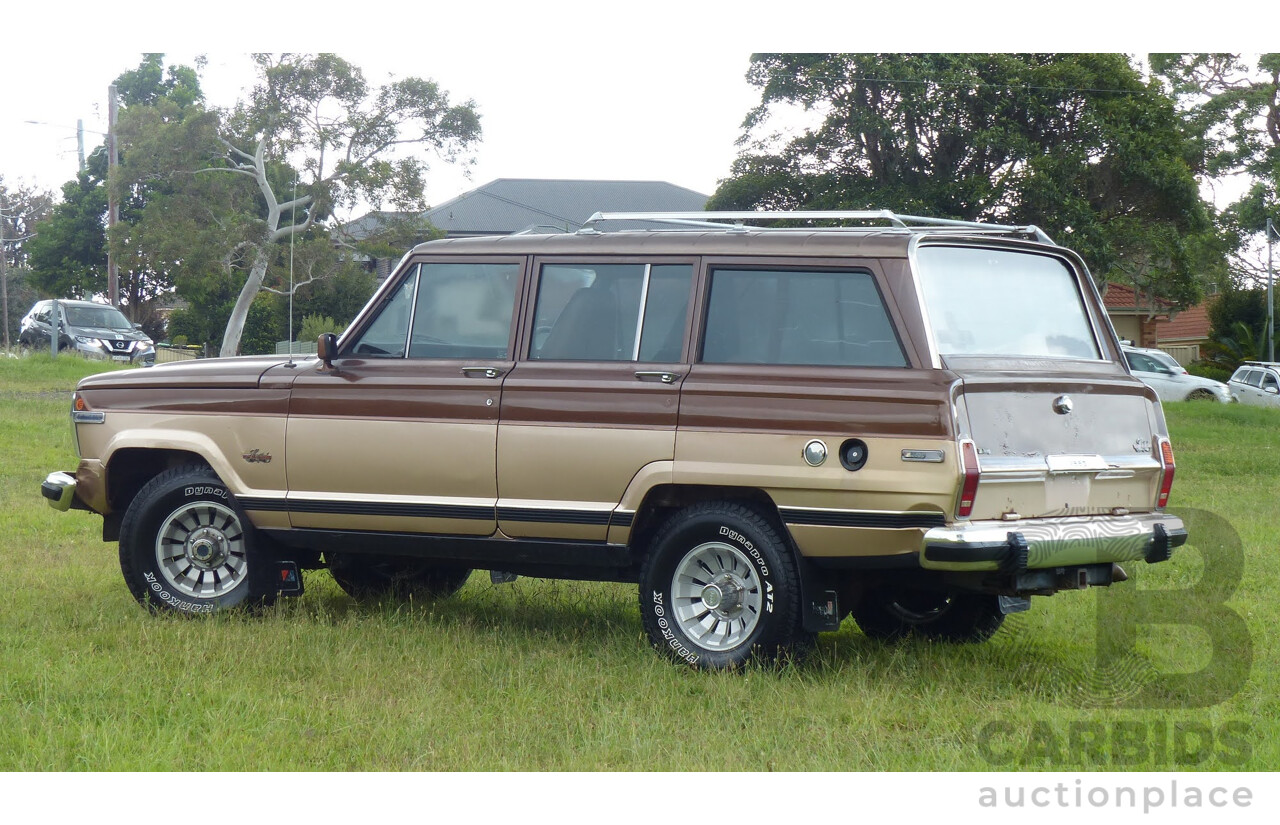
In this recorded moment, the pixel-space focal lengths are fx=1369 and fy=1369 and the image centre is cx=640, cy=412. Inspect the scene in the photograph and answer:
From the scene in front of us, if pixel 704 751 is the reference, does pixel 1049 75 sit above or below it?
above

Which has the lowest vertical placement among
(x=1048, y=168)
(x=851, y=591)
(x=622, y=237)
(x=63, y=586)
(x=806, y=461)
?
(x=63, y=586)

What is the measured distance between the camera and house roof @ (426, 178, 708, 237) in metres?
64.6

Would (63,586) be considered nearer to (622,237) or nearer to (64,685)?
(64,685)

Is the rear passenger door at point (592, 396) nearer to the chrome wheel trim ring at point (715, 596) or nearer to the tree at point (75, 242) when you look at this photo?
the chrome wheel trim ring at point (715, 596)

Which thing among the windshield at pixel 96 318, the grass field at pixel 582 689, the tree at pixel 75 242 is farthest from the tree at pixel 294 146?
the grass field at pixel 582 689

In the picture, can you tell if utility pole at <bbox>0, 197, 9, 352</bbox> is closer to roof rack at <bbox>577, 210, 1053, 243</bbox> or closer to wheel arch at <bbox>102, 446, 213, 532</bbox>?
wheel arch at <bbox>102, 446, 213, 532</bbox>

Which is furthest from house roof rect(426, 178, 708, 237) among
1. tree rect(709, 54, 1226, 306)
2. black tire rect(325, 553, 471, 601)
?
black tire rect(325, 553, 471, 601)

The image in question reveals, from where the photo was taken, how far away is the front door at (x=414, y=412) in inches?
267

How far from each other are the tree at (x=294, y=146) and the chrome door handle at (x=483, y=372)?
32.3 meters

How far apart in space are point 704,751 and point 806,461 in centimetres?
149

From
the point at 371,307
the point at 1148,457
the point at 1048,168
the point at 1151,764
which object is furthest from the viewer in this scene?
the point at 1048,168

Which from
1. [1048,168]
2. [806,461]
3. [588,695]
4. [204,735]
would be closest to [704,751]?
[588,695]

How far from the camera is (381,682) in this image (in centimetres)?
609

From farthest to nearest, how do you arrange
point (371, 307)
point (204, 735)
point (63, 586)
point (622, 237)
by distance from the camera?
point (63, 586) → point (371, 307) → point (622, 237) → point (204, 735)
